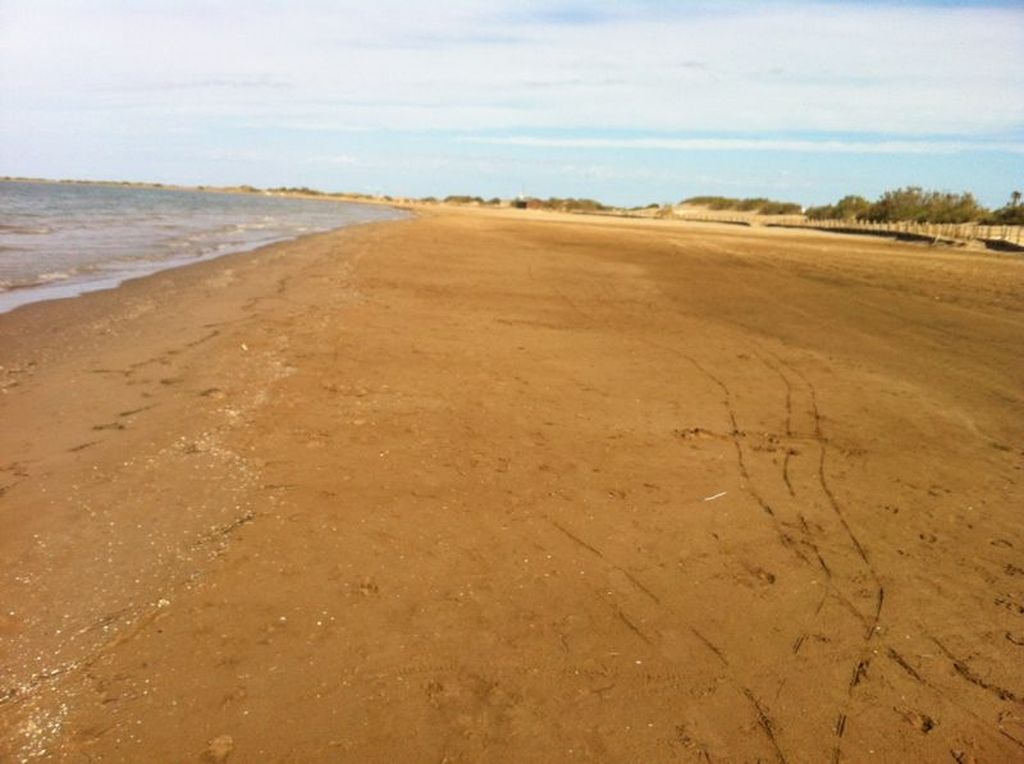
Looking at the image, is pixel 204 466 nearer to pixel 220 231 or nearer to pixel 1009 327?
pixel 1009 327

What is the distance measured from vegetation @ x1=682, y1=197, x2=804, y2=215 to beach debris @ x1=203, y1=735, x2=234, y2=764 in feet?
230

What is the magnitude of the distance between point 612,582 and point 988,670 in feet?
5.37

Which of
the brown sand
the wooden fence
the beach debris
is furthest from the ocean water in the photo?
the wooden fence

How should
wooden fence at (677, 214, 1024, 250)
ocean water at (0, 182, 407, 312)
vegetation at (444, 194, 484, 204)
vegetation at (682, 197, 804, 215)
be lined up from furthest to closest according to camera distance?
vegetation at (444, 194, 484, 204)
vegetation at (682, 197, 804, 215)
wooden fence at (677, 214, 1024, 250)
ocean water at (0, 182, 407, 312)

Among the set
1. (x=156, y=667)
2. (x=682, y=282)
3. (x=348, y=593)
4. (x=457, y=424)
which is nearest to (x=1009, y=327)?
(x=682, y=282)

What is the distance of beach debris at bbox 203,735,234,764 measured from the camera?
2.41m

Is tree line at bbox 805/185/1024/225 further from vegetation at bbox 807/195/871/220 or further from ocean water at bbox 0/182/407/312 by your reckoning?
ocean water at bbox 0/182/407/312

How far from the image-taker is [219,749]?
2.45 m

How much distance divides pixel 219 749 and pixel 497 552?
5.46 feet

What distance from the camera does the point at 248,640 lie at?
9.77 feet

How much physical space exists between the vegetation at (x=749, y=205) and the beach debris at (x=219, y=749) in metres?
70.2

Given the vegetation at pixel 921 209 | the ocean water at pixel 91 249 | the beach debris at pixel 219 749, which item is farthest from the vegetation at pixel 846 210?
the beach debris at pixel 219 749

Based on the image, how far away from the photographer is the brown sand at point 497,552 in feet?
8.68

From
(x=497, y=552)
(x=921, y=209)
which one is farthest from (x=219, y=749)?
(x=921, y=209)
